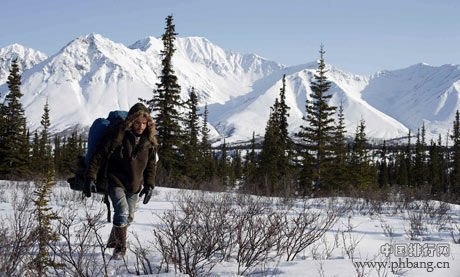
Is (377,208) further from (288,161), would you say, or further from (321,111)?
(288,161)

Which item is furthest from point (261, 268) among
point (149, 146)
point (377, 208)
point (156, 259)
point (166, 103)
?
point (166, 103)

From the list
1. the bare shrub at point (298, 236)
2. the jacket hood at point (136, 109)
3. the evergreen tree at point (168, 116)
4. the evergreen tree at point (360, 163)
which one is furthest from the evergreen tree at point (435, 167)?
the jacket hood at point (136, 109)

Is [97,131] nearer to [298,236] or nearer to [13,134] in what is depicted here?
[298,236]

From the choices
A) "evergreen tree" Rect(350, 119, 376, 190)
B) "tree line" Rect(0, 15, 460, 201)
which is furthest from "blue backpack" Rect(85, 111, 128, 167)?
"evergreen tree" Rect(350, 119, 376, 190)

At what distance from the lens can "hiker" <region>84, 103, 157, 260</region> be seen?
4.55 meters

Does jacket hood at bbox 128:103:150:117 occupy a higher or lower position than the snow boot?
higher

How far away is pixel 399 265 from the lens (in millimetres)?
4121

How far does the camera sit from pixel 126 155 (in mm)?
4742

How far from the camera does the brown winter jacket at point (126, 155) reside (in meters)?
4.55

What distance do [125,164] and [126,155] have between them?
0.32ft

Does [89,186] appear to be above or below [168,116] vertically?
below

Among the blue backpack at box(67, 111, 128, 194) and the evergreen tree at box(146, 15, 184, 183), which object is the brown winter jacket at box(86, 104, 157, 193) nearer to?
the blue backpack at box(67, 111, 128, 194)

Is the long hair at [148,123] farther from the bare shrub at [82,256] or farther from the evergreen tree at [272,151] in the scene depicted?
the evergreen tree at [272,151]

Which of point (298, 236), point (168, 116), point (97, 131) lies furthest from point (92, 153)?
point (168, 116)
